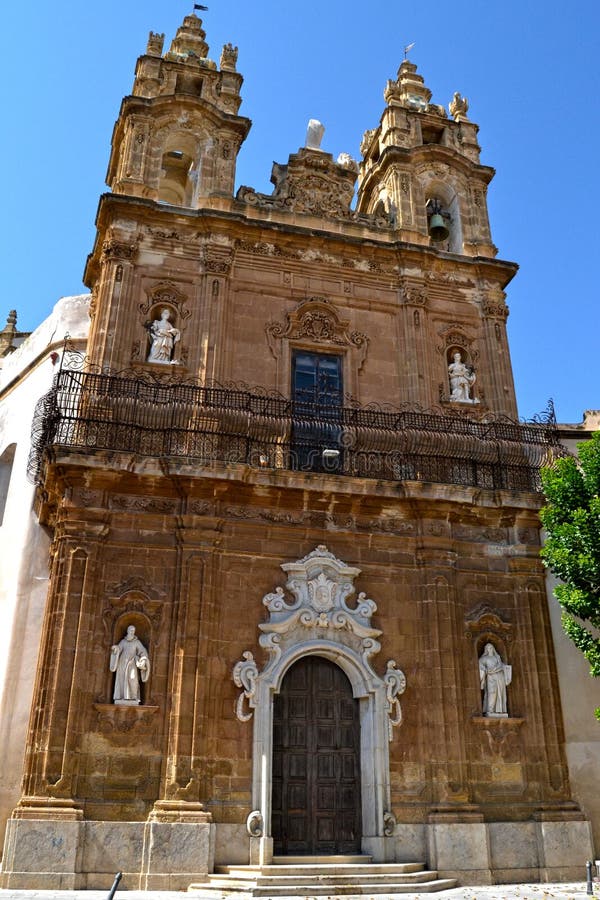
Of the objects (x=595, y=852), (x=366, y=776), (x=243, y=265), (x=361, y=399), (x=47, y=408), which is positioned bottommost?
(x=595, y=852)

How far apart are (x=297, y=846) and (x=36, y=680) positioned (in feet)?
13.7

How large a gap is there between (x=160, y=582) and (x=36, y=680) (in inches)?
82.3

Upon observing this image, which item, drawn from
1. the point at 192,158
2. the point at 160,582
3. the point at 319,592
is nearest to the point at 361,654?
the point at 319,592

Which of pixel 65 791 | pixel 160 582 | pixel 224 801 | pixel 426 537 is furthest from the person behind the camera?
pixel 426 537

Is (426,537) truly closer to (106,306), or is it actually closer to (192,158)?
(106,306)

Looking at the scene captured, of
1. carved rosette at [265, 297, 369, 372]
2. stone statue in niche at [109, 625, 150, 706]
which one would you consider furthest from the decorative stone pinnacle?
stone statue in niche at [109, 625, 150, 706]

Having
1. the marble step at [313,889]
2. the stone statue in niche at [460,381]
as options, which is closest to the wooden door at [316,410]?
the stone statue in niche at [460,381]

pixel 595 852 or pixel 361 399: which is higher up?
pixel 361 399

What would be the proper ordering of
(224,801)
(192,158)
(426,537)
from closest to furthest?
(224,801) → (426,537) → (192,158)

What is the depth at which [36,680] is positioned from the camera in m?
10.9

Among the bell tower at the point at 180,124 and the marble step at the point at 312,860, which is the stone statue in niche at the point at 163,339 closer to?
the bell tower at the point at 180,124

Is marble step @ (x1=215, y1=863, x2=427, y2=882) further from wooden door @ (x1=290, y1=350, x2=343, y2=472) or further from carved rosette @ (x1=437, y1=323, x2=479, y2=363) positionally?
carved rosette @ (x1=437, y1=323, x2=479, y2=363)

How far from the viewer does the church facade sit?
425 inches

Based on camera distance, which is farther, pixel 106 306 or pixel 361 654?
pixel 106 306
